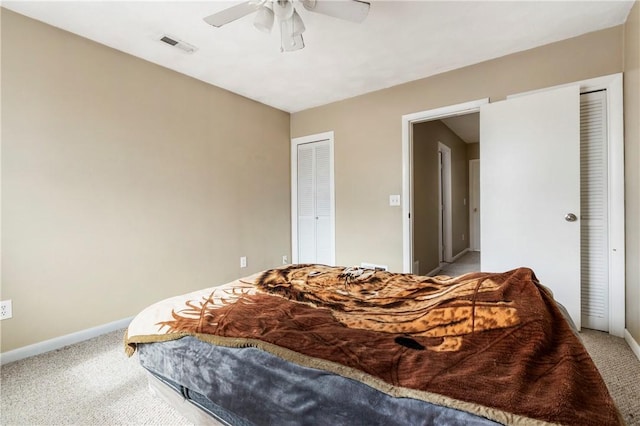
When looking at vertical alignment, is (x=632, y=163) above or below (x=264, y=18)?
below

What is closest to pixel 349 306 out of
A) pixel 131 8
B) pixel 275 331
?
pixel 275 331

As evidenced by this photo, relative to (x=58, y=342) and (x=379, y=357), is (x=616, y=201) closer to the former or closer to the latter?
(x=379, y=357)

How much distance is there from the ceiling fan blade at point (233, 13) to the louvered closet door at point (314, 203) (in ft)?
7.39

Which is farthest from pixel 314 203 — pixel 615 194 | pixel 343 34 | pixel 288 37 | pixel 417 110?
pixel 615 194

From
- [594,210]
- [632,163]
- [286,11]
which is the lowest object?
[594,210]

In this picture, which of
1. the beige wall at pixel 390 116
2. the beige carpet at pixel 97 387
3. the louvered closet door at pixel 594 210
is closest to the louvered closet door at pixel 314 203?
the beige wall at pixel 390 116

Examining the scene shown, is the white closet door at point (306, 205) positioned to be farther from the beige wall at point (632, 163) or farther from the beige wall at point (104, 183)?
the beige wall at point (632, 163)

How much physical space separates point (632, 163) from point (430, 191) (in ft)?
7.81

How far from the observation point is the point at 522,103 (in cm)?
251

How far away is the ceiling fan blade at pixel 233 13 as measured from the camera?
5.57ft

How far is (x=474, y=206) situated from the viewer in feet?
21.2

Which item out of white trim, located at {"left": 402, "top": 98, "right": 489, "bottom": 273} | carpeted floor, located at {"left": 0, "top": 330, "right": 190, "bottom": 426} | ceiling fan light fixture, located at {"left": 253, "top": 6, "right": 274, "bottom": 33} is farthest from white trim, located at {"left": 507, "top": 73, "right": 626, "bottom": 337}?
carpeted floor, located at {"left": 0, "top": 330, "right": 190, "bottom": 426}

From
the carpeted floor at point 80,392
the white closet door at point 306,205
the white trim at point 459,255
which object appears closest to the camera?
the carpeted floor at point 80,392

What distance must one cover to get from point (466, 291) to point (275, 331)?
2.59 feet
